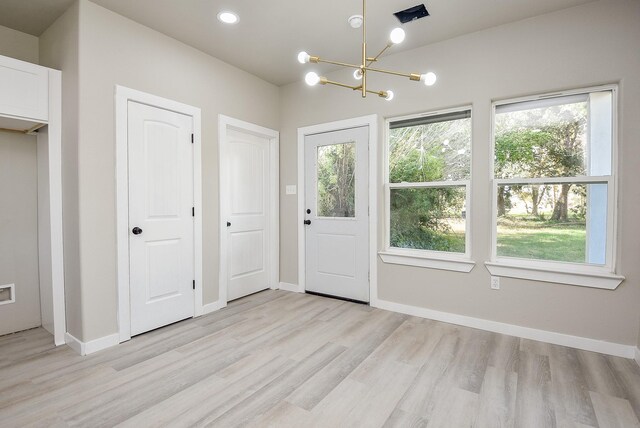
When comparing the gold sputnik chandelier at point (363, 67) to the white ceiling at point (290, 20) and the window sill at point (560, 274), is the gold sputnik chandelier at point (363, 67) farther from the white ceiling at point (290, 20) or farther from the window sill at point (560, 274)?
the window sill at point (560, 274)

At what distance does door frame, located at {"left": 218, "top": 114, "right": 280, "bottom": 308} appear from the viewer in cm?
357

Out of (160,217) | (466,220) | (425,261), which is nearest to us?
(160,217)

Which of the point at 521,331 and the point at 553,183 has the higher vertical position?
the point at 553,183

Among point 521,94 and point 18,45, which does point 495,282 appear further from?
point 18,45

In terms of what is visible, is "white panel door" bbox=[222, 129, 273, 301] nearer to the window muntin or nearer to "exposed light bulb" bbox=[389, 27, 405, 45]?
the window muntin

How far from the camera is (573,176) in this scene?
2.69 m

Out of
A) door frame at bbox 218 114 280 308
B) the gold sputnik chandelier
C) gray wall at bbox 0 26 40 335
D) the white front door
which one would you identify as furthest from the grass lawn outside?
gray wall at bbox 0 26 40 335

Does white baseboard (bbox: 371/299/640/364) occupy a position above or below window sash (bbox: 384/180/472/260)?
below

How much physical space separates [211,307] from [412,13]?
3.44 metres

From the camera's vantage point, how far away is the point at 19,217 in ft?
9.66

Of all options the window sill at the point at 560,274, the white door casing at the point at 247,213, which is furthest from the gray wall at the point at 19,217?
the window sill at the point at 560,274

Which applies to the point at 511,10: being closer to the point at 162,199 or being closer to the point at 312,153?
the point at 312,153

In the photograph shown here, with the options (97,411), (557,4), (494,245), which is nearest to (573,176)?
(494,245)

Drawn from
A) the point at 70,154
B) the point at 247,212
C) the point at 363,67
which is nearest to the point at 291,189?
the point at 247,212
